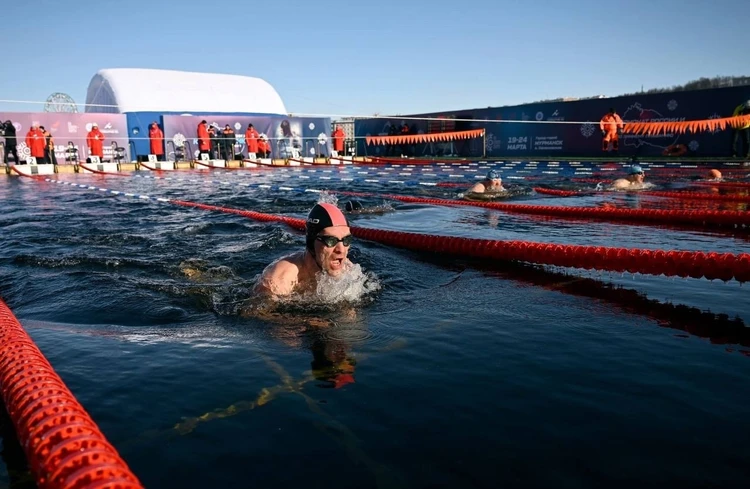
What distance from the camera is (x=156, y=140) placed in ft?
89.3

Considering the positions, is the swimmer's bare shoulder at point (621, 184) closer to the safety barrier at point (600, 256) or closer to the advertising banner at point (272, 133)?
the safety barrier at point (600, 256)

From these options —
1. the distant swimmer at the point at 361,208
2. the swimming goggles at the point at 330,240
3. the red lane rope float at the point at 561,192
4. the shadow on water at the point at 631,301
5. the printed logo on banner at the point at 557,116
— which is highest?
the printed logo on banner at the point at 557,116

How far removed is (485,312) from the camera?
4.39 metres

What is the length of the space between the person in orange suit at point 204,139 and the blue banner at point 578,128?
33.3 ft

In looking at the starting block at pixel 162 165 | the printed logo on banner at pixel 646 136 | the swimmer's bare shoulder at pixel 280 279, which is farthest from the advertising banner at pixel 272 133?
the swimmer's bare shoulder at pixel 280 279

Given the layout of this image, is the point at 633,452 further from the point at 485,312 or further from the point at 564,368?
the point at 485,312

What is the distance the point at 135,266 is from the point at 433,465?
5.04m

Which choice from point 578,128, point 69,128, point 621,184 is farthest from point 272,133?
point 621,184

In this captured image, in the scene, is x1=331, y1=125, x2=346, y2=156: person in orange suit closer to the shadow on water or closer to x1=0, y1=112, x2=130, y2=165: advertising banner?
x1=0, y1=112, x2=130, y2=165: advertising banner

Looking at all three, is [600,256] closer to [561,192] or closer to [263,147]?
[561,192]

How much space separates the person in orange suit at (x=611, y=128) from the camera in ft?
74.4

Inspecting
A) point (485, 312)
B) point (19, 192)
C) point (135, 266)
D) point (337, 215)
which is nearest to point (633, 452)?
point (485, 312)

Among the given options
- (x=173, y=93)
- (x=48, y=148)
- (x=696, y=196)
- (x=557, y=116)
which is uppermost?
(x=173, y=93)

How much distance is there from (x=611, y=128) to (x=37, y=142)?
73.7ft
